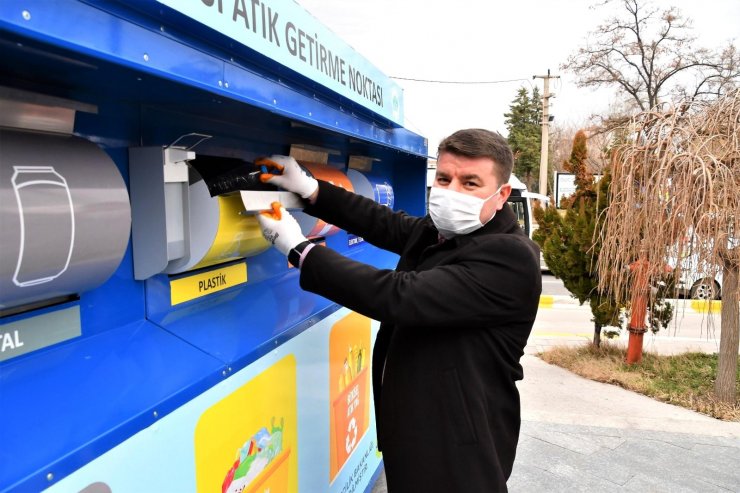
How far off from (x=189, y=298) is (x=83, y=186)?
631 mm

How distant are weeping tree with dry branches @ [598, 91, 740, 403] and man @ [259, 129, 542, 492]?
283 cm

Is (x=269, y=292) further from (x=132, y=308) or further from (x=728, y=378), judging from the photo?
(x=728, y=378)

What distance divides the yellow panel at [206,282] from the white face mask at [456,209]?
2.37 feet

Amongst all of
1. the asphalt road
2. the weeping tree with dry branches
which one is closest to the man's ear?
the weeping tree with dry branches

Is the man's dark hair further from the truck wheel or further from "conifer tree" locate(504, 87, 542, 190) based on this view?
"conifer tree" locate(504, 87, 542, 190)

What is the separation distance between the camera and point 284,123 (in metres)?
2.00

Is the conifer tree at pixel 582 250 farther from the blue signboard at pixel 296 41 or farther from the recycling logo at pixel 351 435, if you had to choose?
the blue signboard at pixel 296 41

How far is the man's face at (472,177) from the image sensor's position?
1762 mm

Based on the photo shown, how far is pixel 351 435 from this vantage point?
106 inches

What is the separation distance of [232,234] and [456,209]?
2.41 ft

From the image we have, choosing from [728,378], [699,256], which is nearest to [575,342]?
[728,378]

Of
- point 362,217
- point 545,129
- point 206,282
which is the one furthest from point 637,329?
point 545,129

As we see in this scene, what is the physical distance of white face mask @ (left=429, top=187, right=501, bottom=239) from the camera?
1769mm

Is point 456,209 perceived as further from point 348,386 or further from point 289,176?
point 348,386
